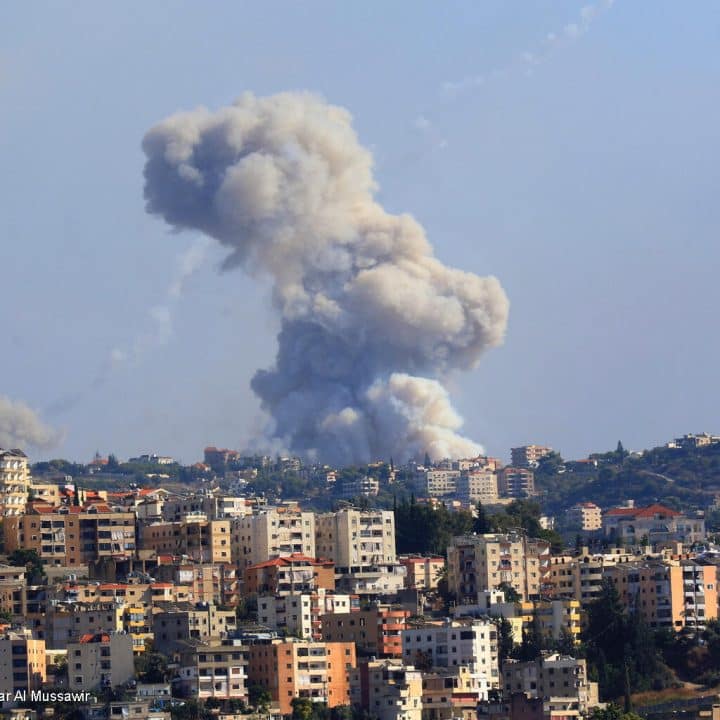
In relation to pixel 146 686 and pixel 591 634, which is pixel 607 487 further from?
pixel 146 686

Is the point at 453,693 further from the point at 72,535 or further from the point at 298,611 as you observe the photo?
the point at 72,535

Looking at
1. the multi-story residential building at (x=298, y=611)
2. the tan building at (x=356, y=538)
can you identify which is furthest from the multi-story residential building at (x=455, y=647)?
the tan building at (x=356, y=538)

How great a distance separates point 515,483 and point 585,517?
16.8 m

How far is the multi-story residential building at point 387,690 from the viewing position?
60.9 m

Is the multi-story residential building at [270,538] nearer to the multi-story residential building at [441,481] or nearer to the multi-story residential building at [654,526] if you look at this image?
the multi-story residential building at [654,526]

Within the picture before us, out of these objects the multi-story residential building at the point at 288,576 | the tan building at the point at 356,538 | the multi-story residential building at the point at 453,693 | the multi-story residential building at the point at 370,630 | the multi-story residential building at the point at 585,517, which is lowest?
the multi-story residential building at the point at 453,693

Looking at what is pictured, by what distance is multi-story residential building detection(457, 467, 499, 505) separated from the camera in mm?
127644

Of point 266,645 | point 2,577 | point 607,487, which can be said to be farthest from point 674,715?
point 607,487

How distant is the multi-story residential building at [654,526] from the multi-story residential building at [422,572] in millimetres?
19712

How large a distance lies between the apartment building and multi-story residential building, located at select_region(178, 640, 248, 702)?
46.1 feet

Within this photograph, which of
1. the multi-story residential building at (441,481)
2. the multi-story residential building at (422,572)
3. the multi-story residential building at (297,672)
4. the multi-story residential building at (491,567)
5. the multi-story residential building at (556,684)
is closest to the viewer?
the multi-story residential building at (297,672)

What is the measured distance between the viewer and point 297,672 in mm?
61438

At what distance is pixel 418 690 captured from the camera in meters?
61.4

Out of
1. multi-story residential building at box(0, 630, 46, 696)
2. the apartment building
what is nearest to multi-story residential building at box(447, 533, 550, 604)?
the apartment building
